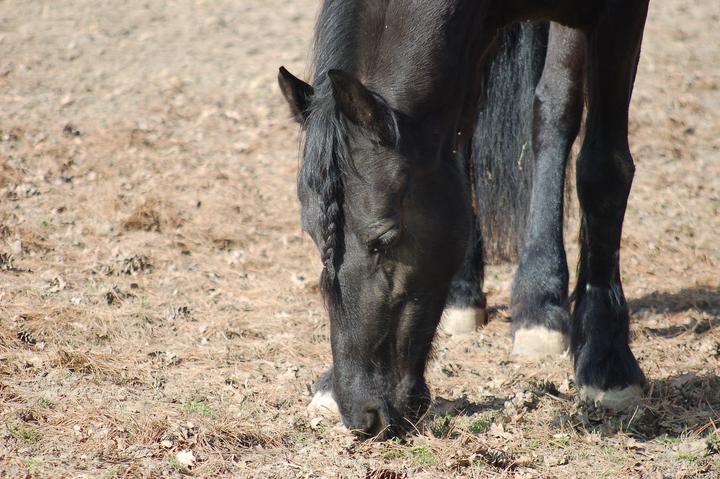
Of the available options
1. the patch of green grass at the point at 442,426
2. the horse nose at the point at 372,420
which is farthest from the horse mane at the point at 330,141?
the patch of green grass at the point at 442,426

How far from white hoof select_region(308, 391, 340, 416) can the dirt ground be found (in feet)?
0.22

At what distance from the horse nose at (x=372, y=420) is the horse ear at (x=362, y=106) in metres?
0.86

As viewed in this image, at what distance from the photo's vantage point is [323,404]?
3.50 meters

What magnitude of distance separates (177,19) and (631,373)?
302 inches

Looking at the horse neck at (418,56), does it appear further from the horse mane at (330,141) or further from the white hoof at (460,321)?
the white hoof at (460,321)

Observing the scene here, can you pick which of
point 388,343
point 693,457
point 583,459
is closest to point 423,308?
point 388,343

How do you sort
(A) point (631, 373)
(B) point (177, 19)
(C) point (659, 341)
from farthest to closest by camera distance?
(B) point (177, 19) → (C) point (659, 341) → (A) point (631, 373)

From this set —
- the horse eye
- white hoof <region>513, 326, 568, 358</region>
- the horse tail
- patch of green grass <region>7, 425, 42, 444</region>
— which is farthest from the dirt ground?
the horse eye

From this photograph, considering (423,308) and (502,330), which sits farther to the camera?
(502,330)

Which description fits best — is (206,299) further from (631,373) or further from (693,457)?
(693,457)

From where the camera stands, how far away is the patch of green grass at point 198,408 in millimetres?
3445

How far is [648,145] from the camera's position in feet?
25.6

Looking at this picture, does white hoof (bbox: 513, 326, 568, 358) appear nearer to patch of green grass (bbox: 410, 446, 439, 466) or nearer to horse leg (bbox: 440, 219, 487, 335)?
horse leg (bbox: 440, 219, 487, 335)

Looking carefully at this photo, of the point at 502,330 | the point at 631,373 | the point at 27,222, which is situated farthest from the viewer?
the point at 27,222
